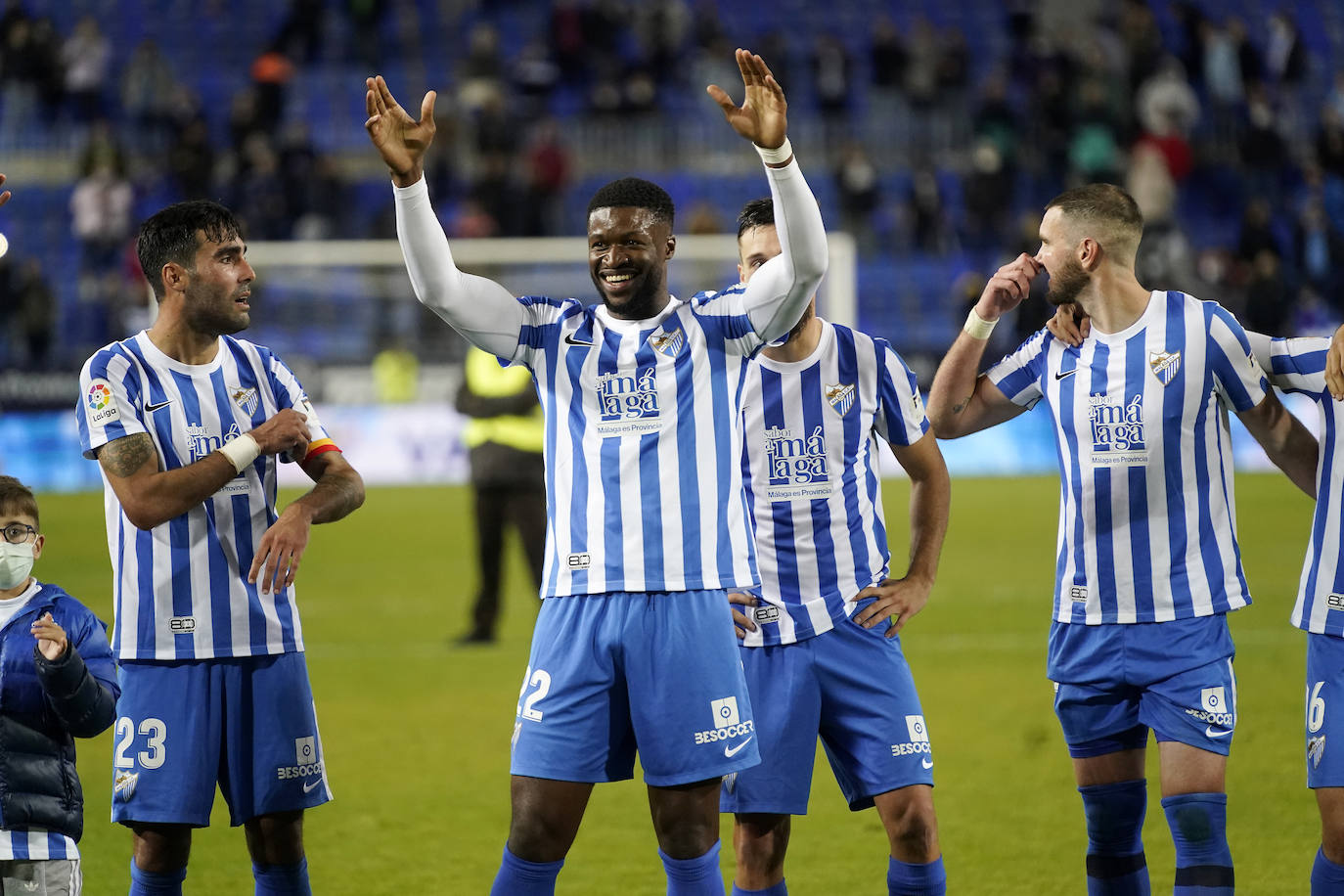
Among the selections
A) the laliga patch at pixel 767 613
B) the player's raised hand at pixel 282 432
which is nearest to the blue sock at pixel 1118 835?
the laliga patch at pixel 767 613

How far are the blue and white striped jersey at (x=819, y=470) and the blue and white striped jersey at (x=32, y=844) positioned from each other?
6.94ft

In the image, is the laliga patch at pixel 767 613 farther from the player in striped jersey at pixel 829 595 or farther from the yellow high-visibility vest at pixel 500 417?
the yellow high-visibility vest at pixel 500 417

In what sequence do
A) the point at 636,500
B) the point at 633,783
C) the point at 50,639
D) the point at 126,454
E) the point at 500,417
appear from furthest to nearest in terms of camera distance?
the point at 500,417
the point at 633,783
the point at 126,454
the point at 636,500
the point at 50,639

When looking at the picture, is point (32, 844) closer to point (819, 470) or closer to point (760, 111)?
point (819, 470)

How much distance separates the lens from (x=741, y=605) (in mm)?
5117

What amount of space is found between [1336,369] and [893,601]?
5.00 feet

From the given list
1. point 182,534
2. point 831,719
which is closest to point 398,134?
point 182,534

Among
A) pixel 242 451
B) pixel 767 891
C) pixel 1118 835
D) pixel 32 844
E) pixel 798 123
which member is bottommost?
pixel 767 891

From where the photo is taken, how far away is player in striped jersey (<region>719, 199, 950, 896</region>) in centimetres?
500

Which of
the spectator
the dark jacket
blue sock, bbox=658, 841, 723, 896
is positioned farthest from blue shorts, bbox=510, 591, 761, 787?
the spectator

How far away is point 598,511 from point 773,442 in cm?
97

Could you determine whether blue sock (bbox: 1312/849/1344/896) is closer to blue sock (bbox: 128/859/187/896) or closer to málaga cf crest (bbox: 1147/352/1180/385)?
málaga cf crest (bbox: 1147/352/1180/385)

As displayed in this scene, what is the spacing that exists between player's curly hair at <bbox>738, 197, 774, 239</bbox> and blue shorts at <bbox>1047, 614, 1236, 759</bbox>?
1.62m

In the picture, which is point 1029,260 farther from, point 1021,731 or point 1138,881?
point 1021,731
